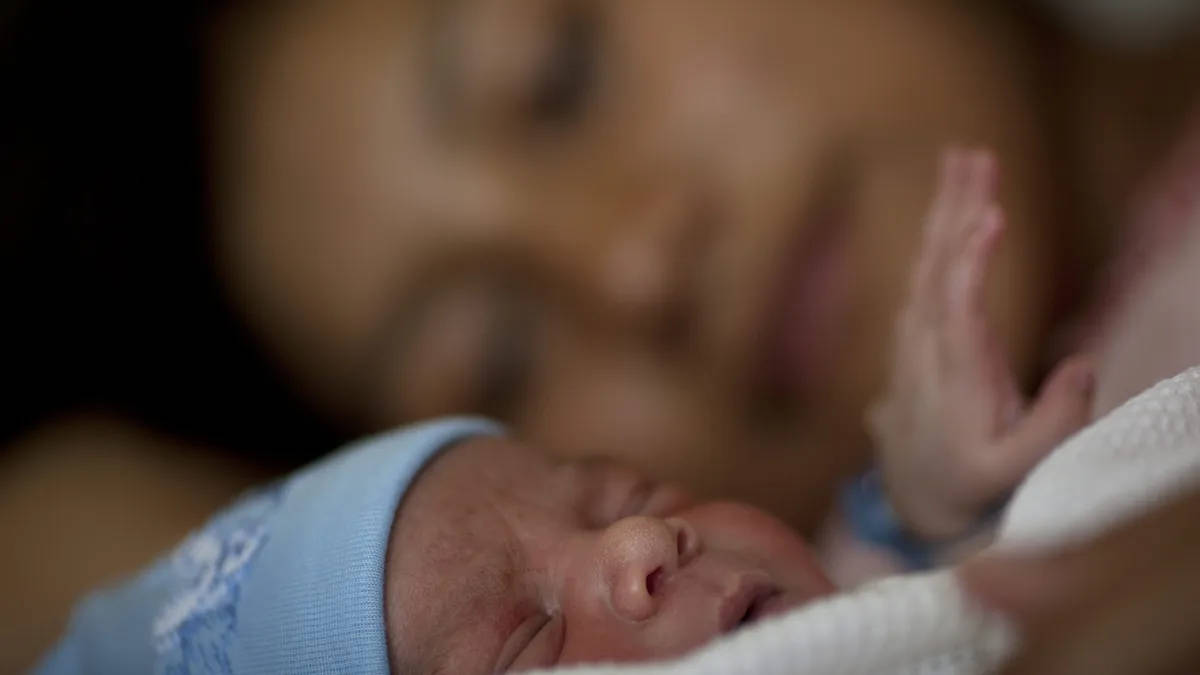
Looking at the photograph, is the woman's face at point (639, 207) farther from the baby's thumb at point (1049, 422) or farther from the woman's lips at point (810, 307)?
the baby's thumb at point (1049, 422)

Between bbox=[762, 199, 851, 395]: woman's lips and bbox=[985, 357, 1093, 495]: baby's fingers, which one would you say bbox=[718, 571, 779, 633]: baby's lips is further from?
bbox=[762, 199, 851, 395]: woman's lips

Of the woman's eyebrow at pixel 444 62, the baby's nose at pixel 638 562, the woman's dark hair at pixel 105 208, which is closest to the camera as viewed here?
the baby's nose at pixel 638 562

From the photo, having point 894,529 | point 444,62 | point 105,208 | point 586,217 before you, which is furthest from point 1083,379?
point 105,208

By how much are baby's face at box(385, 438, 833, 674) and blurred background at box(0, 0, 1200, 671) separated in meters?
0.35

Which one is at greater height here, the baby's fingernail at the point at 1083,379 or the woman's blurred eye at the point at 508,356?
the baby's fingernail at the point at 1083,379

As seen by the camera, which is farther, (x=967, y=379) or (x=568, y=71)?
(x=568, y=71)

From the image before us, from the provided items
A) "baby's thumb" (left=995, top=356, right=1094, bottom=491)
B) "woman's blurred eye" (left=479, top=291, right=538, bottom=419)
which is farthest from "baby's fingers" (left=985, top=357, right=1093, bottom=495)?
"woman's blurred eye" (left=479, top=291, right=538, bottom=419)

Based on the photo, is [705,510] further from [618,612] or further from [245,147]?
[245,147]

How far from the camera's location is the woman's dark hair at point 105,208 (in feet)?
3.32

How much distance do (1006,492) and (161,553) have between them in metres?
0.75

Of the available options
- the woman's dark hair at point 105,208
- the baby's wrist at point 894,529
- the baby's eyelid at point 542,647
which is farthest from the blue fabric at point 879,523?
the woman's dark hair at point 105,208

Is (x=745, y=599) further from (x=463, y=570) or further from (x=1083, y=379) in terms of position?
(x=1083, y=379)

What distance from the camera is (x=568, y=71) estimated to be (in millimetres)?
868

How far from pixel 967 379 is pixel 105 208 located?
0.85 metres
